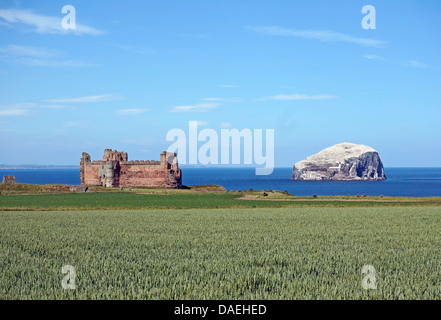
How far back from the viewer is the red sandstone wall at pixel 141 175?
96.0 metres

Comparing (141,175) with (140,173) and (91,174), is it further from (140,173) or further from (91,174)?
(91,174)

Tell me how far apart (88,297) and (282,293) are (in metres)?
4.70

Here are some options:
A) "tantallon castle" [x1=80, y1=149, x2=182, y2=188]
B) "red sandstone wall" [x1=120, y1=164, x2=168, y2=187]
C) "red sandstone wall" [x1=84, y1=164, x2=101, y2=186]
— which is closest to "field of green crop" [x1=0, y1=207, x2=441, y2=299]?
"tantallon castle" [x1=80, y1=149, x2=182, y2=188]

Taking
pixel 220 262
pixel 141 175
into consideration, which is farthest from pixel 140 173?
pixel 220 262

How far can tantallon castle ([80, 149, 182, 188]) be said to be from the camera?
95.2 metres

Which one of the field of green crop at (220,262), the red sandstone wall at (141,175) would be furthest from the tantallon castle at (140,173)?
the field of green crop at (220,262)

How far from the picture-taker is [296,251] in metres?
17.3

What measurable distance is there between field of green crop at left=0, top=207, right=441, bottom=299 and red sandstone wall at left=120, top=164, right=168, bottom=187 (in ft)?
230

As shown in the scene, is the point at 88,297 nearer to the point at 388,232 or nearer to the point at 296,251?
the point at 296,251

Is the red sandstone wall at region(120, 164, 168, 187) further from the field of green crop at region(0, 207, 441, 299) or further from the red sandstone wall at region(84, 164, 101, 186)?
the field of green crop at region(0, 207, 441, 299)

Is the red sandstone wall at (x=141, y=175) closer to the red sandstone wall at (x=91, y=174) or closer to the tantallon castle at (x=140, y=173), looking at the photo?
the tantallon castle at (x=140, y=173)

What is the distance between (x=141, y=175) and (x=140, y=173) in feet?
1.68

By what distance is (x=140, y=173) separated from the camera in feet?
319
